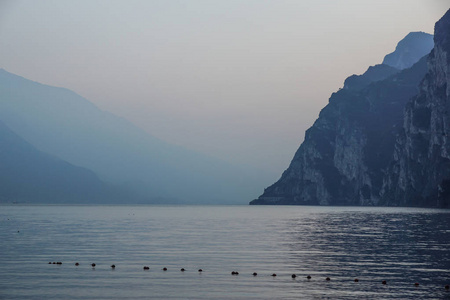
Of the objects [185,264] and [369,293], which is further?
[185,264]

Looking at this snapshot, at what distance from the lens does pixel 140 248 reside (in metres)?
76.2

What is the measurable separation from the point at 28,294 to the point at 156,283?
9.51 meters

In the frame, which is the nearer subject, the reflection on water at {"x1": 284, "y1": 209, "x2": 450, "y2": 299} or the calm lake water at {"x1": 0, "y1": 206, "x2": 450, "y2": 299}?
the calm lake water at {"x1": 0, "y1": 206, "x2": 450, "y2": 299}

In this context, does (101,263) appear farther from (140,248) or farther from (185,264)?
(140,248)

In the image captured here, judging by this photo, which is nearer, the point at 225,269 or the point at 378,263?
the point at 225,269

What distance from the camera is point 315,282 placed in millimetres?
47000

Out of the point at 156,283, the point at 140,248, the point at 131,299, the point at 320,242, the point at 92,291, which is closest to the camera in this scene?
the point at 131,299

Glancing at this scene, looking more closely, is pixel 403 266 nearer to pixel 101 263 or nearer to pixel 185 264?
pixel 185 264

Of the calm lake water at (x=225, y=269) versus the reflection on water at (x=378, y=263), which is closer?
the calm lake water at (x=225, y=269)

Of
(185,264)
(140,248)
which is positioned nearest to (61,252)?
(140,248)

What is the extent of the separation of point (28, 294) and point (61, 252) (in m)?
29.2

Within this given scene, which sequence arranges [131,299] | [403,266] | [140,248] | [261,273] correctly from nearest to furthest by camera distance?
[131,299] → [261,273] → [403,266] → [140,248]

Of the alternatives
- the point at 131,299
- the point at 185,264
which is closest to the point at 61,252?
the point at 185,264

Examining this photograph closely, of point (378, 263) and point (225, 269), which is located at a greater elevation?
point (378, 263)
